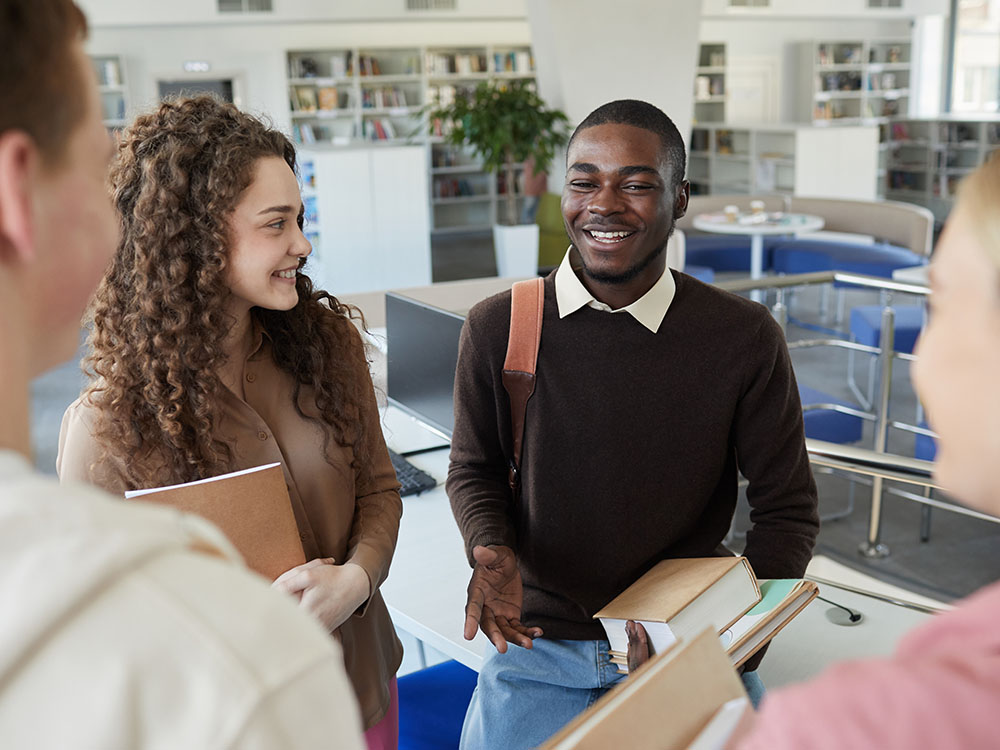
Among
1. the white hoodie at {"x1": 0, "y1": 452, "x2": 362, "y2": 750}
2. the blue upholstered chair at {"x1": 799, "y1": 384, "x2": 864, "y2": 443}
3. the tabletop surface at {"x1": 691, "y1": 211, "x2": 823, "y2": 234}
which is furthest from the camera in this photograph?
the tabletop surface at {"x1": 691, "y1": 211, "x2": 823, "y2": 234}

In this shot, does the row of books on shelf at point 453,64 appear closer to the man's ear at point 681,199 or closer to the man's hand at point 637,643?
the man's ear at point 681,199

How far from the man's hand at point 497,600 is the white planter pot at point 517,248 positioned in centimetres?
→ 731

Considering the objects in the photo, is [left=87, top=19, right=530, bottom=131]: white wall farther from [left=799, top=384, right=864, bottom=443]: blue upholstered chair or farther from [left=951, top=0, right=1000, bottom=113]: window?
[left=799, top=384, right=864, bottom=443]: blue upholstered chair

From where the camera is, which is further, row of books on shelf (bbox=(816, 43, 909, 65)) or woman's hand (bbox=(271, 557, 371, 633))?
row of books on shelf (bbox=(816, 43, 909, 65))

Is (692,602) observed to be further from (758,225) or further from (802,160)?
(802,160)

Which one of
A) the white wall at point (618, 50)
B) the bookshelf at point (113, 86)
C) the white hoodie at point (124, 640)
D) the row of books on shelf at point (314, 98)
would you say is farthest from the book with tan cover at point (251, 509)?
the row of books on shelf at point (314, 98)

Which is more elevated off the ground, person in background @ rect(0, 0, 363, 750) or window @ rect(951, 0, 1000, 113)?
window @ rect(951, 0, 1000, 113)

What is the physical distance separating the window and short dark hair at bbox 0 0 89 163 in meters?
15.8

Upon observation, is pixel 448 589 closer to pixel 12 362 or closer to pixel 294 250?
pixel 294 250

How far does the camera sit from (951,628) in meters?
0.47

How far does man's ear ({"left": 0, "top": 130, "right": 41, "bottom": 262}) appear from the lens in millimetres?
444

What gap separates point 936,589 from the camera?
3.49 meters

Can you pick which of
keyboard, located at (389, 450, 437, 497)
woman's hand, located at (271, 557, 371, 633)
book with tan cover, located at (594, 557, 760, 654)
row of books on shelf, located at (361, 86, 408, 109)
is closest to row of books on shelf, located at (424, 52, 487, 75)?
row of books on shelf, located at (361, 86, 408, 109)

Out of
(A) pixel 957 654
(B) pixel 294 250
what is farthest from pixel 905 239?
(A) pixel 957 654
